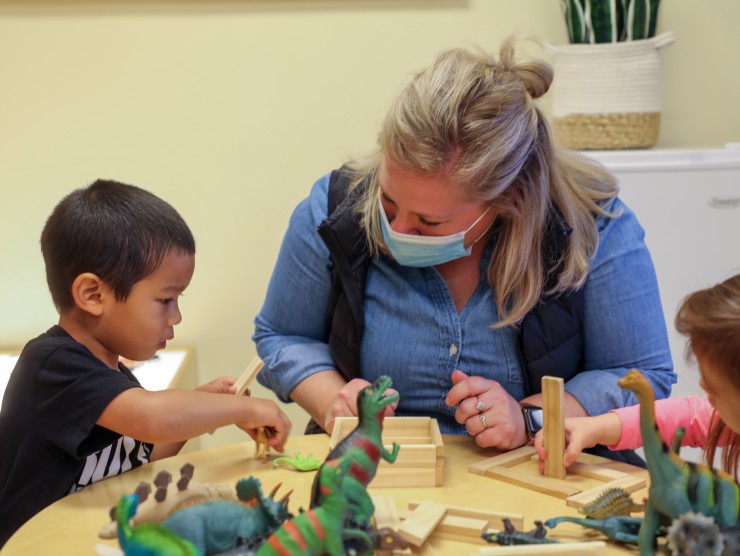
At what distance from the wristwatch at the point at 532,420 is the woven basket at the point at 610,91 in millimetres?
1236

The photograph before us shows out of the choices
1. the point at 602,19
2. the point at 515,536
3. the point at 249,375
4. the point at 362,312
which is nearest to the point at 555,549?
the point at 515,536

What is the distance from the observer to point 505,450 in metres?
1.25

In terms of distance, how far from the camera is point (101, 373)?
44.9 inches

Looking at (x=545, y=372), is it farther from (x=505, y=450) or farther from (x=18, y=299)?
(x=18, y=299)

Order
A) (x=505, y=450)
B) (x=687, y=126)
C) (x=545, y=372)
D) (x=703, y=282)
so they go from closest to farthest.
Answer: (x=505, y=450)
(x=545, y=372)
(x=703, y=282)
(x=687, y=126)

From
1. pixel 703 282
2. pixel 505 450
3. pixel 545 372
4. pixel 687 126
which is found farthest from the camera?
pixel 687 126

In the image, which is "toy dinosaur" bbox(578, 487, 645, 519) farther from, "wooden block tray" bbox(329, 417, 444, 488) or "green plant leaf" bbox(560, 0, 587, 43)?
"green plant leaf" bbox(560, 0, 587, 43)

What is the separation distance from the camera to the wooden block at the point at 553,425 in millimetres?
1113

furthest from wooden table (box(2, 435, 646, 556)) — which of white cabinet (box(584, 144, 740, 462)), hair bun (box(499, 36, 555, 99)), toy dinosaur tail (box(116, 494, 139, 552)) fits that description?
white cabinet (box(584, 144, 740, 462))

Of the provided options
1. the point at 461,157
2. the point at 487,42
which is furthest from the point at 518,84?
the point at 487,42

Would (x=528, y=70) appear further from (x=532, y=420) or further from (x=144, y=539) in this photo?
(x=144, y=539)

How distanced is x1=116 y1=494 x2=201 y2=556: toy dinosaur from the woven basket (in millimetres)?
1808

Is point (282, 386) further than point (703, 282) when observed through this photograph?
No

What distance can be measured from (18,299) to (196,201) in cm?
54
